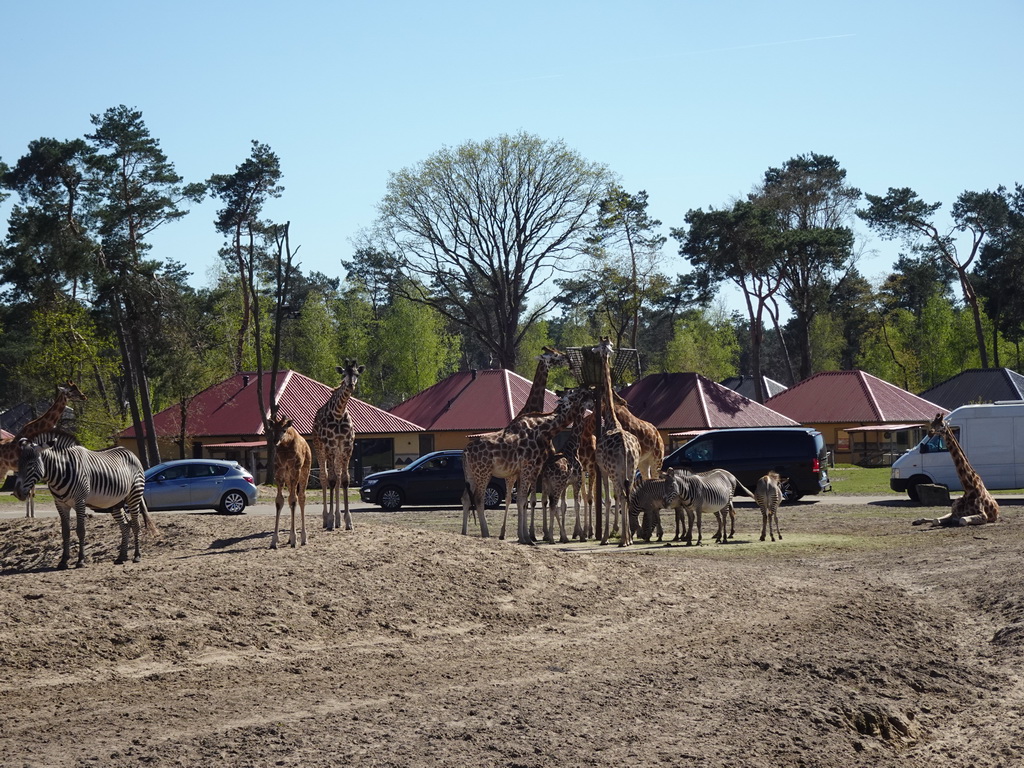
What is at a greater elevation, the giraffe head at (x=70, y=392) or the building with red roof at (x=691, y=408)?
the building with red roof at (x=691, y=408)

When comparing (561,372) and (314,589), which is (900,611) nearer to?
(314,589)

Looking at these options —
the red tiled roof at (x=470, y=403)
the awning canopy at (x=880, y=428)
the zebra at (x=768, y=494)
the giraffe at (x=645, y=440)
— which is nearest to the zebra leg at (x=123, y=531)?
the giraffe at (x=645, y=440)

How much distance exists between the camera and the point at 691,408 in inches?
1922

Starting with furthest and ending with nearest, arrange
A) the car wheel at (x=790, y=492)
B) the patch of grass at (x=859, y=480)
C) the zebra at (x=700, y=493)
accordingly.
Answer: the patch of grass at (x=859, y=480)
the car wheel at (x=790, y=492)
the zebra at (x=700, y=493)

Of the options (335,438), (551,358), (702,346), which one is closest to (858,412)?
(702,346)

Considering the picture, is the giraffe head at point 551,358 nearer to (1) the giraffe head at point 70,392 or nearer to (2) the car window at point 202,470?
(1) the giraffe head at point 70,392

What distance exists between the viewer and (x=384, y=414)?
51.9 m

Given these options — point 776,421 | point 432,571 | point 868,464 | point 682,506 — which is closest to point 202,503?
point 682,506

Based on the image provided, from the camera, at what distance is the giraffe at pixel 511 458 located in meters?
19.2

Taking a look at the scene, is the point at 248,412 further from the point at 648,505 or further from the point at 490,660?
the point at 490,660

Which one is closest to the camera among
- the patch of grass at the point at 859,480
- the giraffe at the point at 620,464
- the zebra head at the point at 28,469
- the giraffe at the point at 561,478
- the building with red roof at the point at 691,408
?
the zebra head at the point at 28,469

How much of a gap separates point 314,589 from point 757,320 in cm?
5285

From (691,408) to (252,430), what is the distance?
1875 cm

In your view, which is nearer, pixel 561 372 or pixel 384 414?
pixel 384 414
